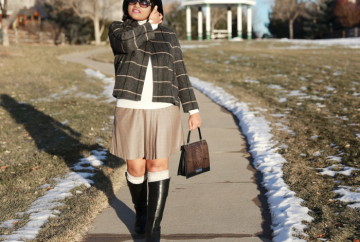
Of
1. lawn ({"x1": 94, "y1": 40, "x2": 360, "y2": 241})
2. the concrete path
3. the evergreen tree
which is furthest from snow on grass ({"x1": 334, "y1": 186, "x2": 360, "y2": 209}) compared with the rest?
the evergreen tree

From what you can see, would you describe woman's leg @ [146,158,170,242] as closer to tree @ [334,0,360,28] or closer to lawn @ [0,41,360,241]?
lawn @ [0,41,360,241]

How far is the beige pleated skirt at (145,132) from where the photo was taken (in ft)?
10.2

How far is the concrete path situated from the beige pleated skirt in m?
0.76

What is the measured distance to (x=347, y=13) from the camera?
1778 inches

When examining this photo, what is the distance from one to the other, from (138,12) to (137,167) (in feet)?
3.49

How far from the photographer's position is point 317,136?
22.2 ft

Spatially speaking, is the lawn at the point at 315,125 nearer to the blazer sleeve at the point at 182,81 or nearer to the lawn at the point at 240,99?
the lawn at the point at 240,99

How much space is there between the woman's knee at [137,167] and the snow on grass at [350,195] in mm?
1814

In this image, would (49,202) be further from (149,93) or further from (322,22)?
(322,22)

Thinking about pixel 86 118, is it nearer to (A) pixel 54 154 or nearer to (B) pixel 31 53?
(A) pixel 54 154

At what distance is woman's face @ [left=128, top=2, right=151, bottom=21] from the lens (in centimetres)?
308

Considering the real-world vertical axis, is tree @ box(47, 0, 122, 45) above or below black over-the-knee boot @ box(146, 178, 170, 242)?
above

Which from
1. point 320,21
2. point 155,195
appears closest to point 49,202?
point 155,195

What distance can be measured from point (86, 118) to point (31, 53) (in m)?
19.3
